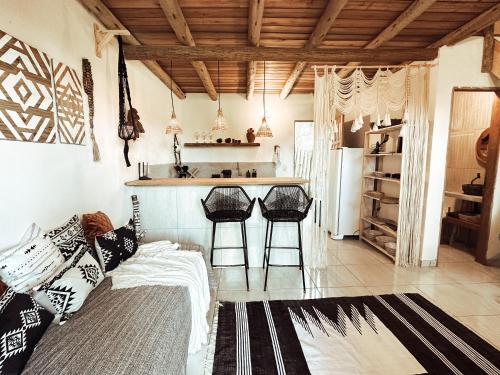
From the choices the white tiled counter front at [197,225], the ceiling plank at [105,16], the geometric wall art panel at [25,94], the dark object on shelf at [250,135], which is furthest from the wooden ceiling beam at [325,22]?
the dark object on shelf at [250,135]

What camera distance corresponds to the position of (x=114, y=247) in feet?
6.25

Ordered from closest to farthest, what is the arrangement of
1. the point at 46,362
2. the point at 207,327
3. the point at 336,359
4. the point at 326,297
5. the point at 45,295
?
the point at 46,362
the point at 45,295
the point at 336,359
the point at 207,327
the point at 326,297

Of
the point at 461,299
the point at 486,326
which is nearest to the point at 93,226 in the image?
the point at 486,326

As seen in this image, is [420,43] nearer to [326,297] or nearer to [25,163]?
[326,297]

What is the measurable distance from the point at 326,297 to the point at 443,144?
2269 mm

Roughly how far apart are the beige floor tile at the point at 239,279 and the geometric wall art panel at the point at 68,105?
76.3 inches

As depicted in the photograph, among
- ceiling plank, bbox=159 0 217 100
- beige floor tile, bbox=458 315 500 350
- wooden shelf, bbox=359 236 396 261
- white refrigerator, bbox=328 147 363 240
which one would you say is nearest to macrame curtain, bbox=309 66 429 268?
wooden shelf, bbox=359 236 396 261

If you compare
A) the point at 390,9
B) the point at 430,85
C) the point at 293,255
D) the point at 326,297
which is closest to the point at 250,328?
the point at 326,297

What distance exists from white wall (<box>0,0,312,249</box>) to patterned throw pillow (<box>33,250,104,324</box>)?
0.37 meters

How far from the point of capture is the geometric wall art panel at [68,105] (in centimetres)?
183

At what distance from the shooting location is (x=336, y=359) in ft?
5.61

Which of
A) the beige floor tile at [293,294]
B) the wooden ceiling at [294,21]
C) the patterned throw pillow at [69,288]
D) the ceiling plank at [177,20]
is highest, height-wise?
the wooden ceiling at [294,21]

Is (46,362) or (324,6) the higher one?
(324,6)

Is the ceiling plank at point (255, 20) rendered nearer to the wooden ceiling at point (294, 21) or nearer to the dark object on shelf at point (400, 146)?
the wooden ceiling at point (294, 21)
